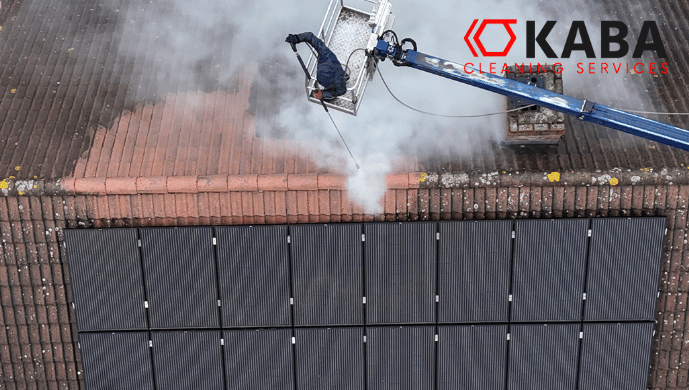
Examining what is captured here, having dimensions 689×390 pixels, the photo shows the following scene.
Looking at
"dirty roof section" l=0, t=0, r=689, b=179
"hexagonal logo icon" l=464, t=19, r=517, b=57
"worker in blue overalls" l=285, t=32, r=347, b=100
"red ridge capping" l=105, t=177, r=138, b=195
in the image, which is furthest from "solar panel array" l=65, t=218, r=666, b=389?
"hexagonal logo icon" l=464, t=19, r=517, b=57

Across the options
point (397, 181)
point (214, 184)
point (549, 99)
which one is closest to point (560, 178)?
point (549, 99)

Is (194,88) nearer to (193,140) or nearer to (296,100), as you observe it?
(193,140)

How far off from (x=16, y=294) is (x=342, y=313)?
6.32 meters

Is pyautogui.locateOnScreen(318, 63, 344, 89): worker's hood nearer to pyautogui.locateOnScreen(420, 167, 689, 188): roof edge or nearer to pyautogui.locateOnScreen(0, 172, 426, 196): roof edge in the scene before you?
pyautogui.locateOnScreen(0, 172, 426, 196): roof edge

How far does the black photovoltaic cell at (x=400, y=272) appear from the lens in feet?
33.9

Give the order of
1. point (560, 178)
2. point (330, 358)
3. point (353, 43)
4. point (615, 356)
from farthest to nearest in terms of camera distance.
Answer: point (330, 358) < point (615, 356) < point (353, 43) < point (560, 178)

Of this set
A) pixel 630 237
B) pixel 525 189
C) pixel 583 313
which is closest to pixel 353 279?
pixel 525 189

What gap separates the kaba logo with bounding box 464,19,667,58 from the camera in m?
11.5

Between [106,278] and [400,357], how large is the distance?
5.81 metres

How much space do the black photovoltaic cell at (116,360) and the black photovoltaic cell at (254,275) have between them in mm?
1799

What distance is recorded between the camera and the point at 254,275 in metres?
10.6

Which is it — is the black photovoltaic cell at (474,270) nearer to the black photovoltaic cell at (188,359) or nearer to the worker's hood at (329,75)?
the worker's hood at (329,75)

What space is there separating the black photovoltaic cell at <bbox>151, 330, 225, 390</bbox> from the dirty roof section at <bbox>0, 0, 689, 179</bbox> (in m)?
3.18

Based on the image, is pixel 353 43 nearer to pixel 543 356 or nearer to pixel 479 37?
pixel 479 37
